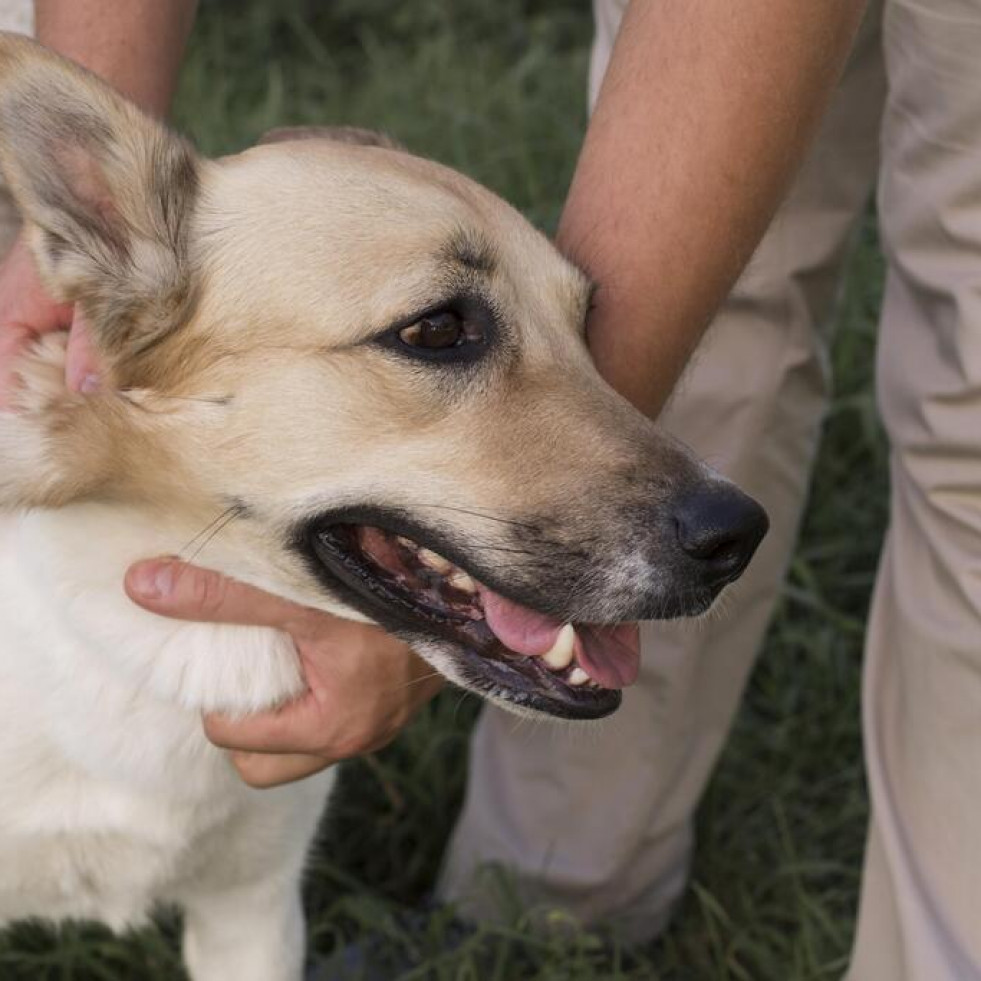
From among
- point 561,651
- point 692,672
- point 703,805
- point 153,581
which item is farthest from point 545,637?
point 703,805

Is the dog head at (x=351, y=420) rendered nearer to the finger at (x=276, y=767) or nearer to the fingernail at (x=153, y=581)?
the fingernail at (x=153, y=581)

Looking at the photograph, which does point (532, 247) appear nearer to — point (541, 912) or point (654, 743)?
point (654, 743)

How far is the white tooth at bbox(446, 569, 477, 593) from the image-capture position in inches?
84.4

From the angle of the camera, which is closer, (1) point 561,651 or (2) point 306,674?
(1) point 561,651

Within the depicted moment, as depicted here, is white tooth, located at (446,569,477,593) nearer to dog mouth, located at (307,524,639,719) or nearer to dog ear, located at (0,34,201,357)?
dog mouth, located at (307,524,639,719)

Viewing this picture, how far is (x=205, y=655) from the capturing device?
7.33 feet

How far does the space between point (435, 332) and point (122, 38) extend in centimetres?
77

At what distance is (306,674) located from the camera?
2.27m

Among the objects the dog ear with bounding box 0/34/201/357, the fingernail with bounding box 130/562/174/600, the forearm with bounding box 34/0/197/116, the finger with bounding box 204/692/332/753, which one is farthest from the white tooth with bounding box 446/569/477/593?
the forearm with bounding box 34/0/197/116

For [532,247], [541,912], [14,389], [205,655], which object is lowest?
[541,912]

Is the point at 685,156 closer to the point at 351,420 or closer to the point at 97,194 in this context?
the point at 351,420

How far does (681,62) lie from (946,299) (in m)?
0.56

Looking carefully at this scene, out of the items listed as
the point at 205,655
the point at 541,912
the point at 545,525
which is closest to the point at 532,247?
the point at 545,525

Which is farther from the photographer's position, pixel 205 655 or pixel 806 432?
pixel 806 432
